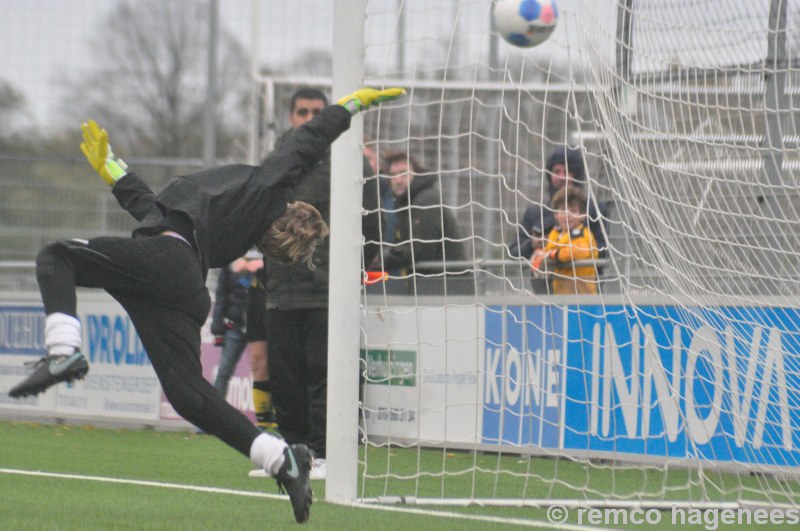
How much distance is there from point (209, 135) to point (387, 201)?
4441 millimetres

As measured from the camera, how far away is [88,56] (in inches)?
687

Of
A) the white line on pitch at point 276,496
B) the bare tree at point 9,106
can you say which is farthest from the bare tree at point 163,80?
the white line on pitch at point 276,496

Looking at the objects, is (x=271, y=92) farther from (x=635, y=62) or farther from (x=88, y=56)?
(x=635, y=62)

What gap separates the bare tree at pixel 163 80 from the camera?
2123 cm

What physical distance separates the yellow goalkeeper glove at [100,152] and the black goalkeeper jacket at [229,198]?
0.05 meters

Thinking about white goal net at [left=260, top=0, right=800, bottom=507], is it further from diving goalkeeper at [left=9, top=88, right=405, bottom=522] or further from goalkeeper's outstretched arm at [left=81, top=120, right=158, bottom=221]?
goalkeeper's outstretched arm at [left=81, top=120, right=158, bottom=221]

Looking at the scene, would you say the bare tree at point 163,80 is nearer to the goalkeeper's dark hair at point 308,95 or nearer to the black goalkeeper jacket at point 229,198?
the goalkeeper's dark hair at point 308,95

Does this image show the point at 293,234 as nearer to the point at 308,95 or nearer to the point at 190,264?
the point at 190,264

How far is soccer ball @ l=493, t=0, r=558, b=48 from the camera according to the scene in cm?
625

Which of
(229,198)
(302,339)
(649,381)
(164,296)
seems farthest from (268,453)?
(649,381)

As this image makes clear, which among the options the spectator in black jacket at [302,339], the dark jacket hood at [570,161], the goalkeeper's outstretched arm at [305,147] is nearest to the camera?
the goalkeeper's outstretched arm at [305,147]

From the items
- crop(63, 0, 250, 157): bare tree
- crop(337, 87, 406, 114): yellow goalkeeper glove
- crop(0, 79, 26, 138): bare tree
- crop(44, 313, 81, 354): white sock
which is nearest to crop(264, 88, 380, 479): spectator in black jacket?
crop(337, 87, 406, 114): yellow goalkeeper glove

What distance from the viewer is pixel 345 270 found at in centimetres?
628

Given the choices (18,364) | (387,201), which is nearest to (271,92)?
(18,364)
